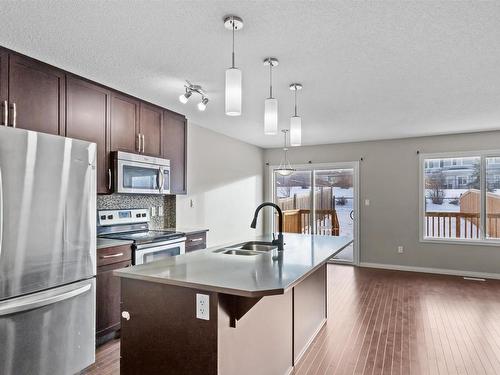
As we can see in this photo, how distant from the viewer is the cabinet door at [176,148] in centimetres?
395

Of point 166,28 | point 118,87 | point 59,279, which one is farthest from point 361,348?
point 118,87

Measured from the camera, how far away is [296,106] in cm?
377

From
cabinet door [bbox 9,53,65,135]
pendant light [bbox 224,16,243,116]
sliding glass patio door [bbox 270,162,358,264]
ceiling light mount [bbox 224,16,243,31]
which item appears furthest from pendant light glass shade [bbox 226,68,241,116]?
sliding glass patio door [bbox 270,162,358,264]

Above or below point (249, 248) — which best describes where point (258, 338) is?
below

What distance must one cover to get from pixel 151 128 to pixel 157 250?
4.61ft

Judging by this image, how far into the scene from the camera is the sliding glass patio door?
20.5 feet

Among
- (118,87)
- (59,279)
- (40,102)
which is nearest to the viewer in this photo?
(59,279)

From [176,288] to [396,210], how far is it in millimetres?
5153

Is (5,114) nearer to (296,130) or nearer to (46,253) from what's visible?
(46,253)

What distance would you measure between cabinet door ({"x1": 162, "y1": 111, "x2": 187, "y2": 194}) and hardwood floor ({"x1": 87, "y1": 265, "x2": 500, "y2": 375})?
1957 millimetres

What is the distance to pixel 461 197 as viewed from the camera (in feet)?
17.9

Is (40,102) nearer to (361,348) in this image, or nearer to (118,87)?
(118,87)

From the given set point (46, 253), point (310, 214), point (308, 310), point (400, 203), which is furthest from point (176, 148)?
point (400, 203)

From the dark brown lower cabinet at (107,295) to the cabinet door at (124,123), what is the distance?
1.06 m
